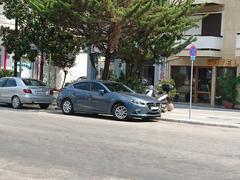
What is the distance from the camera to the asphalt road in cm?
838

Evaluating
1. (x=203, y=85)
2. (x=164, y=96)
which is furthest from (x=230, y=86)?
(x=164, y=96)

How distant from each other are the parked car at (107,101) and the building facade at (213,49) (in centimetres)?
1097

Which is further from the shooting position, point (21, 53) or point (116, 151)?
point (21, 53)

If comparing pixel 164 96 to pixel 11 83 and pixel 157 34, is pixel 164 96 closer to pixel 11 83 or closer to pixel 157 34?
pixel 157 34

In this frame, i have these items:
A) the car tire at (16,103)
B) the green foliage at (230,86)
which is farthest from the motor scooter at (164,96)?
the car tire at (16,103)

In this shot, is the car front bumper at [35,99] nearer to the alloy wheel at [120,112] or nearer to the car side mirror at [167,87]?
the alloy wheel at [120,112]

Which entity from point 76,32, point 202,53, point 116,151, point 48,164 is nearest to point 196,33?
point 202,53

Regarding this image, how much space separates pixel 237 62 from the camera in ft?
95.0

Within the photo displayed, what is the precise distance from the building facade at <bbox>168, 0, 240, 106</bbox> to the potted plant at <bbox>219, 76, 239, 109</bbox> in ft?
2.26

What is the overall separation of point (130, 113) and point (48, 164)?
30.4 ft

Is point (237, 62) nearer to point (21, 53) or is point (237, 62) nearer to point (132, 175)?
point (21, 53)

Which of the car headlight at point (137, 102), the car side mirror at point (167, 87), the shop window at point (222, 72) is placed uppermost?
the shop window at point (222, 72)

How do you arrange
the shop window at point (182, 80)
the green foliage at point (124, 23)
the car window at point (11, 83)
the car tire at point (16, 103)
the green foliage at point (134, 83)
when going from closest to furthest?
the green foliage at point (124, 23)
the car tire at point (16, 103)
the car window at point (11, 83)
the green foliage at point (134, 83)
the shop window at point (182, 80)

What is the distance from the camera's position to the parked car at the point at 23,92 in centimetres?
2225
